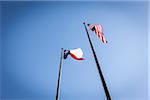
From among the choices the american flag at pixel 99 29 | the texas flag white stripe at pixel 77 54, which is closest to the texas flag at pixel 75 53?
the texas flag white stripe at pixel 77 54

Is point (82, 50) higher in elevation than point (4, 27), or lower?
lower

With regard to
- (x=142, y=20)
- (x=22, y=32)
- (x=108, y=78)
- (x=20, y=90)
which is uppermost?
(x=142, y=20)

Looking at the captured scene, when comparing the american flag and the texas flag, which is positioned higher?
the american flag

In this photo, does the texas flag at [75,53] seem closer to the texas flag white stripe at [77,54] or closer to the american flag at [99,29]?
the texas flag white stripe at [77,54]

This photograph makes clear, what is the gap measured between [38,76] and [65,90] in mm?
384

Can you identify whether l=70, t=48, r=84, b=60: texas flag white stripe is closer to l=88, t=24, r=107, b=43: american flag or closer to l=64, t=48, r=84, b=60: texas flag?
l=64, t=48, r=84, b=60: texas flag

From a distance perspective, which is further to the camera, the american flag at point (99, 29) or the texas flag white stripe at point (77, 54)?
the american flag at point (99, 29)

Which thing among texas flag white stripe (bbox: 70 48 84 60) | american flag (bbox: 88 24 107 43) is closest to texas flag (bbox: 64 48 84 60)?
texas flag white stripe (bbox: 70 48 84 60)

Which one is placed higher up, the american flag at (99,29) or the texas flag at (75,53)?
the american flag at (99,29)

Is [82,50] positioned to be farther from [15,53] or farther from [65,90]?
[15,53]

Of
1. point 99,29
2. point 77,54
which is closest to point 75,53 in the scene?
point 77,54

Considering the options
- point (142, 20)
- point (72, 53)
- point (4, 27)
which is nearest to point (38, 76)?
point (72, 53)

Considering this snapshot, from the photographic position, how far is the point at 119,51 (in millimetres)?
3148

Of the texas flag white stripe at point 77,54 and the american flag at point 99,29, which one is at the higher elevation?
the american flag at point 99,29
